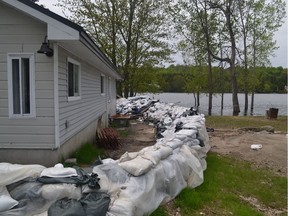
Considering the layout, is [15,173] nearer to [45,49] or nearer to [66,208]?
[66,208]

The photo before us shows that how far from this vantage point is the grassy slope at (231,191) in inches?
171

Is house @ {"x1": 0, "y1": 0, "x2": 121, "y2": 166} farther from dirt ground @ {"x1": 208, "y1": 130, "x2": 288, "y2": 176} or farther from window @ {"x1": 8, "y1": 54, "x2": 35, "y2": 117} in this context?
dirt ground @ {"x1": 208, "y1": 130, "x2": 288, "y2": 176}

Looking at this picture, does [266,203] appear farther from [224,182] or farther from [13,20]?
[13,20]

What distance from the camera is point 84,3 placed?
979 inches

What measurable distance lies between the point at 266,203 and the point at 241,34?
27.3 meters

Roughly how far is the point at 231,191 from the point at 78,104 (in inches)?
168

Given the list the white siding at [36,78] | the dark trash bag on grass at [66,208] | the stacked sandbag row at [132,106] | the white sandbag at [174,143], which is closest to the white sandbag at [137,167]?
the dark trash bag on grass at [66,208]

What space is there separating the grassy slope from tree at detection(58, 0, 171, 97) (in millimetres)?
20299

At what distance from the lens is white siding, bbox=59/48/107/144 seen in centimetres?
598

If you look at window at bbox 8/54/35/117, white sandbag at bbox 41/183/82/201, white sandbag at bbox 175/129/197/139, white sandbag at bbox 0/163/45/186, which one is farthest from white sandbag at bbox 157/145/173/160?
window at bbox 8/54/35/117

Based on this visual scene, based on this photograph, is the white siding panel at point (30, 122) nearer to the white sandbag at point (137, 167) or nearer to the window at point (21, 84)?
the window at point (21, 84)

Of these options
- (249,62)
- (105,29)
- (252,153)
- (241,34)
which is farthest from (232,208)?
(249,62)

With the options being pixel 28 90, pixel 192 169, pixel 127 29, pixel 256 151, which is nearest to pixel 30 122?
pixel 28 90

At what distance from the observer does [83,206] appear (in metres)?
2.94
